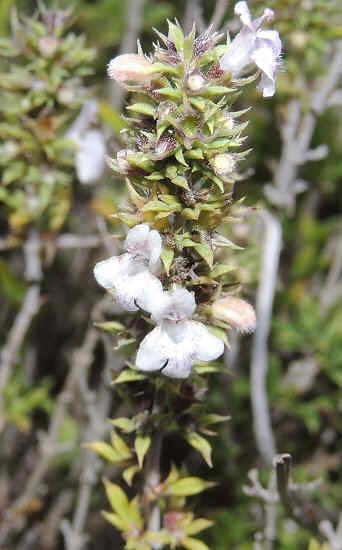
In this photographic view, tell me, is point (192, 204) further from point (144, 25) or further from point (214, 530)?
point (144, 25)

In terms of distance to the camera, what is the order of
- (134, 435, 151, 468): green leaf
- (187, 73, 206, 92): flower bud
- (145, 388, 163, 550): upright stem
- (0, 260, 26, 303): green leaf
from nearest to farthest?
(187, 73, 206, 92): flower bud → (134, 435, 151, 468): green leaf → (145, 388, 163, 550): upright stem → (0, 260, 26, 303): green leaf

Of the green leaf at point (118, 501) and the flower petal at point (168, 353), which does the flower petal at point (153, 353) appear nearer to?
the flower petal at point (168, 353)

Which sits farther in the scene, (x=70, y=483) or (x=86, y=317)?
(x=86, y=317)

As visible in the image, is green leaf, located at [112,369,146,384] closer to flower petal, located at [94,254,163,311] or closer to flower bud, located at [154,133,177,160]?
flower petal, located at [94,254,163,311]

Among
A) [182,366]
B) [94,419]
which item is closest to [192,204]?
[182,366]

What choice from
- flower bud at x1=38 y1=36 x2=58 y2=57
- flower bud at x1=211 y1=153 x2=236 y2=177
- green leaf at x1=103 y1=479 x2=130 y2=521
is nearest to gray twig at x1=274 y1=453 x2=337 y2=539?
green leaf at x1=103 y1=479 x2=130 y2=521

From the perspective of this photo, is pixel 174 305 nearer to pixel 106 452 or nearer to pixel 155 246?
pixel 155 246

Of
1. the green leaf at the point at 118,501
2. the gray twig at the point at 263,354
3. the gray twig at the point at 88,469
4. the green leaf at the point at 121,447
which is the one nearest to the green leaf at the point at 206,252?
the green leaf at the point at 121,447
